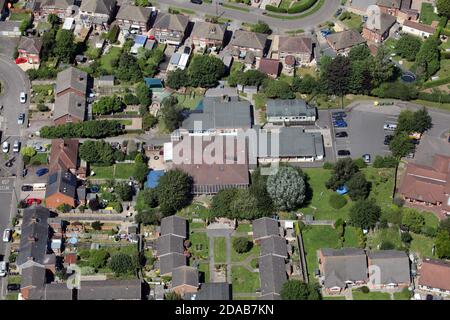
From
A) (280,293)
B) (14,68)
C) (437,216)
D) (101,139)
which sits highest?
(14,68)

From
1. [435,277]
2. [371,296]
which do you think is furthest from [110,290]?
[435,277]

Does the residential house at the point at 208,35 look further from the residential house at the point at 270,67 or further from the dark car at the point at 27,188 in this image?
the dark car at the point at 27,188

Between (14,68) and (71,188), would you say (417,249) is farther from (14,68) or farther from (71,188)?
(14,68)

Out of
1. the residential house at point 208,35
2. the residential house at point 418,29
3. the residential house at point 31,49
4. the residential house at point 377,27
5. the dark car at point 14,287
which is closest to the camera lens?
the dark car at point 14,287

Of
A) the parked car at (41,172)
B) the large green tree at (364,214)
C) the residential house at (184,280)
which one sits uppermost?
the parked car at (41,172)

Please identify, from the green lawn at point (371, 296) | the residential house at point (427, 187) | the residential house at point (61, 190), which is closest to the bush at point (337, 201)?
the residential house at point (427, 187)

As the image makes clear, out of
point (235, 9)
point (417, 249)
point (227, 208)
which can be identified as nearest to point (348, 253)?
point (417, 249)
